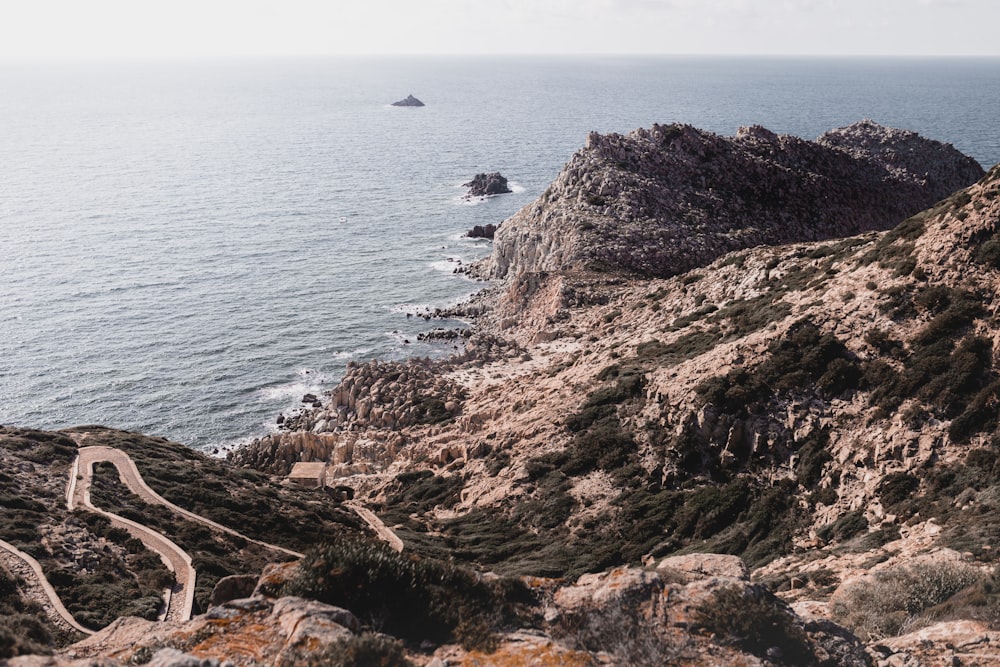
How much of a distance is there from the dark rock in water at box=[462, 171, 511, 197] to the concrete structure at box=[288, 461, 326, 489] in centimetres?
10447

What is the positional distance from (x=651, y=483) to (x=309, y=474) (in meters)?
23.6

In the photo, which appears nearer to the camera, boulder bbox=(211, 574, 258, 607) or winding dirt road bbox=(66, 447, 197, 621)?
boulder bbox=(211, 574, 258, 607)

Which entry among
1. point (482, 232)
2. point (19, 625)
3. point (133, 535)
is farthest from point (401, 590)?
point (482, 232)

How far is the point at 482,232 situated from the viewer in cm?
11850

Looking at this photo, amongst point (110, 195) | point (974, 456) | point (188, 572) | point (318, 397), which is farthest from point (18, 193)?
point (974, 456)

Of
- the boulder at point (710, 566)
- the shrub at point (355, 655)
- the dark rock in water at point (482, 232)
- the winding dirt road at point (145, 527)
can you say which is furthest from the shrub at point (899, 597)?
the dark rock in water at point (482, 232)

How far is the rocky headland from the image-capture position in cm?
1293

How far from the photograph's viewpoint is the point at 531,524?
36062 millimetres

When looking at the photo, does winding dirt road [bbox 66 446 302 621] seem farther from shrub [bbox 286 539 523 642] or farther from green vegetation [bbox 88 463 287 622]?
shrub [bbox 286 539 523 642]

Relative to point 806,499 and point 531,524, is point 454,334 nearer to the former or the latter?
Answer: point 531,524

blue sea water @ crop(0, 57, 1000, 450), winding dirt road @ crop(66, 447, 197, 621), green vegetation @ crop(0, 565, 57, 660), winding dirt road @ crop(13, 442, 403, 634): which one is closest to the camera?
green vegetation @ crop(0, 565, 57, 660)

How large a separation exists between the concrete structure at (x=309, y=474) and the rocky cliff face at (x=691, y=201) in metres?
39.0

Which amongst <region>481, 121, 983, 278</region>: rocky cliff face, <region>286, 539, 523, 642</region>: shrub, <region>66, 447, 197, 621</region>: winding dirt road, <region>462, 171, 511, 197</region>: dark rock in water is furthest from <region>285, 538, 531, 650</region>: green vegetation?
<region>462, 171, 511, 197</region>: dark rock in water

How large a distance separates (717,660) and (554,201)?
84680 mm
